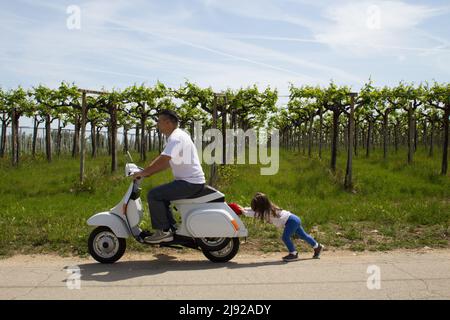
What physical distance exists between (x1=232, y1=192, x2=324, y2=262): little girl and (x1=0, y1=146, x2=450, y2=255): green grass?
0.74 m

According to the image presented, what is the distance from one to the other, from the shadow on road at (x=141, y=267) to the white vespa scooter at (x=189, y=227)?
157 mm

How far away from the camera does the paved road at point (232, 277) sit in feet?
15.1

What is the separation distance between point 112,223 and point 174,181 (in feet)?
3.30

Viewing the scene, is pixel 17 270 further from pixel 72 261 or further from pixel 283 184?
pixel 283 184

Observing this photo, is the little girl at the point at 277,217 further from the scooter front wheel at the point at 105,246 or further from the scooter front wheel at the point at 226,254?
the scooter front wheel at the point at 105,246

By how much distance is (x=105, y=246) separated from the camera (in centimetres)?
620

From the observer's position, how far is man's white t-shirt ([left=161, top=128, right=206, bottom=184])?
233 inches

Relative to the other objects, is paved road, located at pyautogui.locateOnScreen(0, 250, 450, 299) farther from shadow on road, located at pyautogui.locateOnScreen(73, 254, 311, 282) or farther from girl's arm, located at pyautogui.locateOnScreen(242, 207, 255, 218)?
girl's arm, located at pyautogui.locateOnScreen(242, 207, 255, 218)
